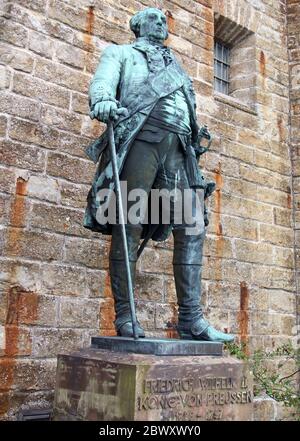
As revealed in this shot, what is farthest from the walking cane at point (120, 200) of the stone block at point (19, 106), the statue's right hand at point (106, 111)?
the stone block at point (19, 106)

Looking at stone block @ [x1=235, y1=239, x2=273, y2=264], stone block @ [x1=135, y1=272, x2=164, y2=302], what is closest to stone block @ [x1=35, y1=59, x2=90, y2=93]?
stone block @ [x1=135, y1=272, x2=164, y2=302]

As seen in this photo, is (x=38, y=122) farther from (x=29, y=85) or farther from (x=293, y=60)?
(x=293, y=60)

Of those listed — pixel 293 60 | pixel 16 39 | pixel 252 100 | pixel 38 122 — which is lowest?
pixel 38 122

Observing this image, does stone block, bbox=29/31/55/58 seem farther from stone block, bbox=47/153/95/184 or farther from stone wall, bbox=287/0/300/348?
stone wall, bbox=287/0/300/348

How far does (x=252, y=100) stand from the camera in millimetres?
7188

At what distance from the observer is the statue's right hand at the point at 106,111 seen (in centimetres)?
316

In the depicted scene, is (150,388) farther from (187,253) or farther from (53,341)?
(53,341)

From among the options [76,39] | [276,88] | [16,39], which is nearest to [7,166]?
[16,39]

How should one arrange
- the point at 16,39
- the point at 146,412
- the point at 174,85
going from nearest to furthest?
the point at 146,412 < the point at 174,85 < the point at 16,39

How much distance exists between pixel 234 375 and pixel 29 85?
328 cm

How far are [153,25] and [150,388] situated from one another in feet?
7.80

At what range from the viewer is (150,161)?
343 cm

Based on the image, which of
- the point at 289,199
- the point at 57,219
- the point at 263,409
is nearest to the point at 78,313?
the point at 57,219

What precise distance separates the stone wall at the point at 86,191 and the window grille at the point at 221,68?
12.7 inches
